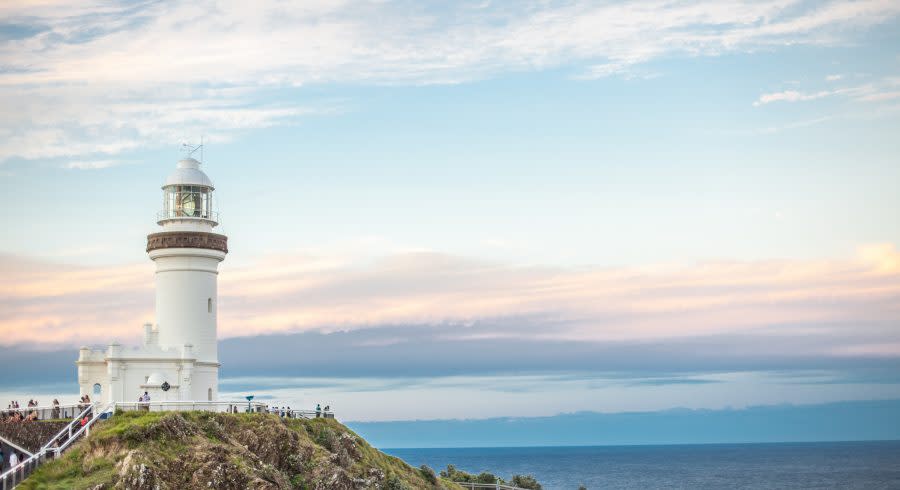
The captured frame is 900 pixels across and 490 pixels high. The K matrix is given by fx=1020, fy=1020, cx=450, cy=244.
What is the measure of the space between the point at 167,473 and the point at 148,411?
6540 millimetres

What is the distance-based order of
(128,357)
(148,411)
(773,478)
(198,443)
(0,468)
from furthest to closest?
(773,478) → (128,357) → (148,411) → (198,443) → (0,468)

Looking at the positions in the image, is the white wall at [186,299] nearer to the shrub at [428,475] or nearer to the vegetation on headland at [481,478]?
the shrub at [428,475]

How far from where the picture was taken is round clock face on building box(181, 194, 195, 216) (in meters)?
56.0

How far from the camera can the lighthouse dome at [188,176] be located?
184 ft

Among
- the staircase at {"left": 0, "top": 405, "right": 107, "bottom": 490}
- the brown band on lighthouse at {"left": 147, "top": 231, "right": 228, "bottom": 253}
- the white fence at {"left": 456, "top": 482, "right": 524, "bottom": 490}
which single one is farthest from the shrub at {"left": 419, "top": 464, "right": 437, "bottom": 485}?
the staircase at {"left": 0, "top": 405, "right": 107, "bottom": 490}

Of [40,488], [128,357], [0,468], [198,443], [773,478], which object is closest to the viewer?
[40,488]

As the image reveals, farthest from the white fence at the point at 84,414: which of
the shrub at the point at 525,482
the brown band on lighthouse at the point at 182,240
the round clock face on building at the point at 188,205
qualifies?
the shrub at the point at 525,482

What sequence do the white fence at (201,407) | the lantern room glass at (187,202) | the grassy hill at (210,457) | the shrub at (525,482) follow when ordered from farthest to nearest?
the shrub at (525,482) < the lantern room glass at (187,202) < the white fence at (201,407) < the grassy hill at (210,457)

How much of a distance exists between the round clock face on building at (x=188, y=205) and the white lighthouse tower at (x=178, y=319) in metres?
0.05

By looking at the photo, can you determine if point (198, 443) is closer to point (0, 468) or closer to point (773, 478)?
point (0, 468)

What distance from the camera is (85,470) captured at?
3612 cm

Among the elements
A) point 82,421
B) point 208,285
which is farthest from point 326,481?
point 208,285

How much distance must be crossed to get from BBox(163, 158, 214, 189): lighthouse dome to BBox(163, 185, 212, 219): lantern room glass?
32 cm

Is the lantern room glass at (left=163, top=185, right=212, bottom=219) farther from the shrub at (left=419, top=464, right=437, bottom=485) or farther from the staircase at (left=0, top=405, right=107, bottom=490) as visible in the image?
the shrub at (left=419, top=464, right=437, bottom=485)
